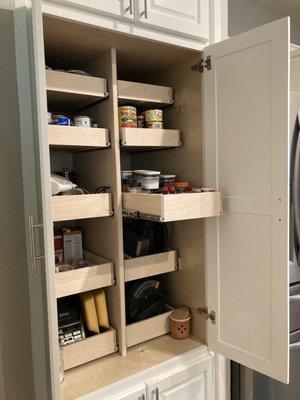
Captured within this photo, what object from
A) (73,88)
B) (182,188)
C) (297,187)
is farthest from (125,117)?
(297,187)

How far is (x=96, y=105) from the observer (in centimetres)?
137

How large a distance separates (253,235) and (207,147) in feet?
1.32

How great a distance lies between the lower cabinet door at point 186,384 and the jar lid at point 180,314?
19 centimetres

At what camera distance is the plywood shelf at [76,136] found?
1.13m

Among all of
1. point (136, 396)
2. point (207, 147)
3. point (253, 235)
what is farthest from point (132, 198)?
point (136, 396)

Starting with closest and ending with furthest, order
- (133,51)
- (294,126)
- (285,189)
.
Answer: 1. (285,189)
2. (133,51)
3. (294,126)

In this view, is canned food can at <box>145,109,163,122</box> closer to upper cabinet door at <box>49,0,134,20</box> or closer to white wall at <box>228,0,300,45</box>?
upper cabinet door at <box>49,0,134,20</box>

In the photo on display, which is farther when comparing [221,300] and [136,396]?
[221,300]

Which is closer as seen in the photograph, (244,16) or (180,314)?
(180,314)

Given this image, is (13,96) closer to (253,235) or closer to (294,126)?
(253,235)

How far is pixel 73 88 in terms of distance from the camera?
118 centimetres

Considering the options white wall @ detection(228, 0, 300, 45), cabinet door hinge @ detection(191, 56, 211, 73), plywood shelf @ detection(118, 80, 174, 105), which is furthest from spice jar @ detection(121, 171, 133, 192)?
white wall @ detection(228, 0, 300, 45)

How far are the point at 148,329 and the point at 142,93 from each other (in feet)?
3.38

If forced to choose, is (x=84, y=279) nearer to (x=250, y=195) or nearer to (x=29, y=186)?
(x=29, y=186)
